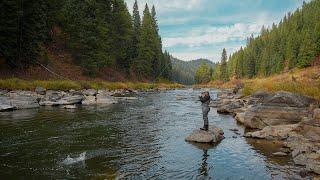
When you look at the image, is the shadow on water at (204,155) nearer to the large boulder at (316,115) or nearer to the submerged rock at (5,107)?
the large boulder at (316,115)

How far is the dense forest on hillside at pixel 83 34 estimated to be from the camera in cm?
4408

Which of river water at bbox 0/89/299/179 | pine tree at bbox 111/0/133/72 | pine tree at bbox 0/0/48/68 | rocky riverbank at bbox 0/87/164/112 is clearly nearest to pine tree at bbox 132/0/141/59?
pine tree at bbox 111/0/133/72

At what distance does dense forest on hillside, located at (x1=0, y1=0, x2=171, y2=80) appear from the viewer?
44075 millimetres

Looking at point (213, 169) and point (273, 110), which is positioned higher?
point (273, 110)

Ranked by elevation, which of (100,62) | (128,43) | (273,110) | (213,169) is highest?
(128,43)

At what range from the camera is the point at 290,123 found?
20422 millimetres

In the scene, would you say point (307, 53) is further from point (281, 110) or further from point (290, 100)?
point (281, 110)

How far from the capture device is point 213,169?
43.5 ft

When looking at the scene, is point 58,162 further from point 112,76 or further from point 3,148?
point 112,76

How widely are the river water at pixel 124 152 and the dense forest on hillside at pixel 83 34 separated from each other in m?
22.8

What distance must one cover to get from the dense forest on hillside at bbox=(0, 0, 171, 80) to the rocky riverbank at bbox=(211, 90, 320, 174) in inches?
1253

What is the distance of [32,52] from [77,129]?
98.7 feet

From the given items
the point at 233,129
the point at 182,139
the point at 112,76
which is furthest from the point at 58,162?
the point at 112,76

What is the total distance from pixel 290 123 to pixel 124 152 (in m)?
10.4
